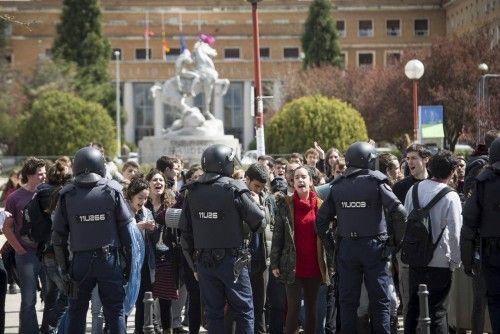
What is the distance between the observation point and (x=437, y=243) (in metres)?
11.1

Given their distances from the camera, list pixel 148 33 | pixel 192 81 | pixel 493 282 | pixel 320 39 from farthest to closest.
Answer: pixel 148 33, pixel 320 39, pixel 192 81, pixel 493 282

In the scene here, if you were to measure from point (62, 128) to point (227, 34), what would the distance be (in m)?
40.2

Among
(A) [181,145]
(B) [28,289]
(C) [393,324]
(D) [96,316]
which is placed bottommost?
(C) [393,324]

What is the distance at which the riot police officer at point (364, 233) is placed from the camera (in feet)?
35.7

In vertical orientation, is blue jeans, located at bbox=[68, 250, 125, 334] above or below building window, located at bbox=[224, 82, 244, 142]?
below

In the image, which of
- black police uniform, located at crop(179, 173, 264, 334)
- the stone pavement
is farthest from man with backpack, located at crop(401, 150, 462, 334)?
the stone pavement

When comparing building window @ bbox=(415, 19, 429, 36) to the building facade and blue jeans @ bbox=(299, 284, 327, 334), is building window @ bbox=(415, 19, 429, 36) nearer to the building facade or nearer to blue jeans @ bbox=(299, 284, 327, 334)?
the building facade

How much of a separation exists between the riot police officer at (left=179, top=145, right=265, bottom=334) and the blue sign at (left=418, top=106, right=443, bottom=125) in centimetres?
1527

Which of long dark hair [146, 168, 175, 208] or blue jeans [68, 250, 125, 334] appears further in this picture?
long dark hair [146, 168, 175, 208]

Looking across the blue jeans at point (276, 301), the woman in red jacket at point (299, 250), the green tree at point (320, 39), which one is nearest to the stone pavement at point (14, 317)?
the blue jeans at point (276, 301)

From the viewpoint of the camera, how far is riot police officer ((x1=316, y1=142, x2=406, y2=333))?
1087 centimetres

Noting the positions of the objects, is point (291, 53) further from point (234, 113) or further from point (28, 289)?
point (28, 289)

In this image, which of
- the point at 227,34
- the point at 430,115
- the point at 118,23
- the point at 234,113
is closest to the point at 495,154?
the point at 430,115

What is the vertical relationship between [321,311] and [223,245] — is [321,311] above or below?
below
